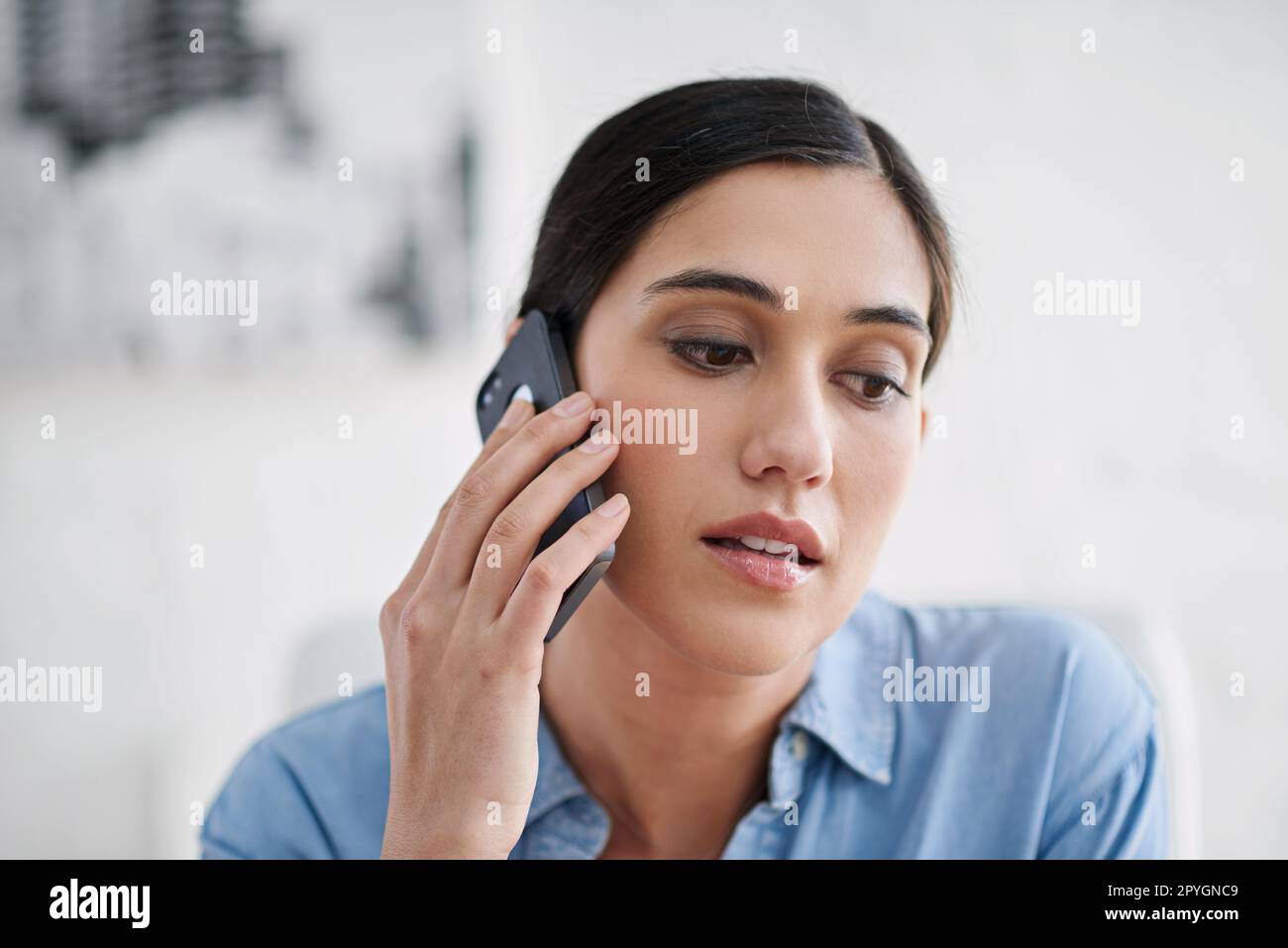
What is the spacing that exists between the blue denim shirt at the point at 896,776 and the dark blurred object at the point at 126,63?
1.47 metres

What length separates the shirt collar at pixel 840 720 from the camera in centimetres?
117

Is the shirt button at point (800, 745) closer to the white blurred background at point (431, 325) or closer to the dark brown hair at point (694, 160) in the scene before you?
the dark brown hair at point (694, 160)

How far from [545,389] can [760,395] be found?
10.1 inches

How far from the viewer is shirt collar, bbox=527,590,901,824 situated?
46.1 inches

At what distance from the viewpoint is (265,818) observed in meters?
1.19

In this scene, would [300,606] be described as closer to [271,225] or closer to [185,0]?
[271,225]

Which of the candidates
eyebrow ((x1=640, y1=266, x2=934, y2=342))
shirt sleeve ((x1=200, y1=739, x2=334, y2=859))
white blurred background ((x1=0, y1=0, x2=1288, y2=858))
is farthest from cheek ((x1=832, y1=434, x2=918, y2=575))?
white blurred background ((x1=0, y1=0, x2=1288, y2=858))

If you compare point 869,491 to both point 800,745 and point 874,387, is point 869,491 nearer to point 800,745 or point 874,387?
point 874,387

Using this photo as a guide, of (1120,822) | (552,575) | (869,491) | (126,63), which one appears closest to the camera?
(552,575)

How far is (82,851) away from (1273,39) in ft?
10.8

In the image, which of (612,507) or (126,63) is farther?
(126,63)

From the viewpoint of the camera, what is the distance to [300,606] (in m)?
2.23

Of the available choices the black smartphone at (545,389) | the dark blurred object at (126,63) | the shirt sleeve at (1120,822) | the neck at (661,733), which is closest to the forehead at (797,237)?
the black smartphone at (545,389)

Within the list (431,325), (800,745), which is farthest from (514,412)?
(431,325)
